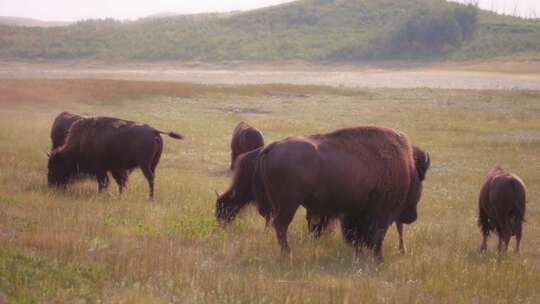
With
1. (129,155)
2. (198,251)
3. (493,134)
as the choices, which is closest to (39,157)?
(129,155)

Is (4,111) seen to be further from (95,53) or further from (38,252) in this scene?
(95,53)

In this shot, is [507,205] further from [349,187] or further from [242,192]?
[242,192]

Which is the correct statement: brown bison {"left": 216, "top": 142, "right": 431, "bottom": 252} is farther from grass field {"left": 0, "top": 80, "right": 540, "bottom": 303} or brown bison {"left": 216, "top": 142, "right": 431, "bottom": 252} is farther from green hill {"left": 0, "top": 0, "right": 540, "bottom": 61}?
green hill {"left": 0, "top": 0, "right": 540, "bottom": 61}

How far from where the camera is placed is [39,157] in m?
Answer: 16.3

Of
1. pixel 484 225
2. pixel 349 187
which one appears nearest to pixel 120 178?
pixel 349 187

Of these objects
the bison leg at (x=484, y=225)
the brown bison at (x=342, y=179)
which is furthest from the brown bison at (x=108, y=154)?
the bison leg at (x=484, y=225)

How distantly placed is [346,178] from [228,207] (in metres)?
2.25

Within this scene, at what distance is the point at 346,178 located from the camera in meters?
8.19

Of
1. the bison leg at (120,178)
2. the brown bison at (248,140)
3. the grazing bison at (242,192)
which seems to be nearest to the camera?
the grazing bison at (242,192)

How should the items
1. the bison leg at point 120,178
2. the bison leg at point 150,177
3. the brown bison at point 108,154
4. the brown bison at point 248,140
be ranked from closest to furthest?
the bison leg at point 150,177, the brown bison at point 108,154, the bison leg at point 120,178, the brown bison at point 248,140

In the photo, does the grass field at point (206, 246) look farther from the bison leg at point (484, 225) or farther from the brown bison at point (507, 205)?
the brown bison at point (507, 205)

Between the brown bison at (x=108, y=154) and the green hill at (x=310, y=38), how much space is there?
68204 millimetres

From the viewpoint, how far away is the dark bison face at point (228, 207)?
31.6ft

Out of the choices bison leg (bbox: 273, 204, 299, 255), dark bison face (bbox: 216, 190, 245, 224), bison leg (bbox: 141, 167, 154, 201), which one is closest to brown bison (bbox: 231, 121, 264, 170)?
bison leg (bbox: 141, 167, 154, 201)
